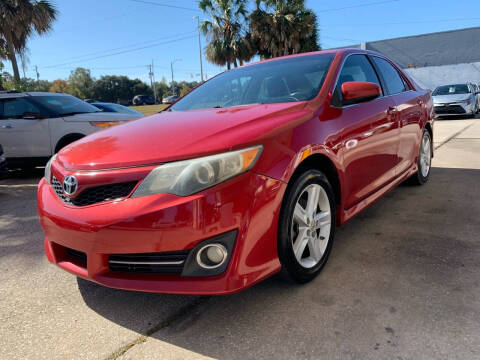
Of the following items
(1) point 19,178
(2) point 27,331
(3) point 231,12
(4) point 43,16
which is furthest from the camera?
(3) point 231,12

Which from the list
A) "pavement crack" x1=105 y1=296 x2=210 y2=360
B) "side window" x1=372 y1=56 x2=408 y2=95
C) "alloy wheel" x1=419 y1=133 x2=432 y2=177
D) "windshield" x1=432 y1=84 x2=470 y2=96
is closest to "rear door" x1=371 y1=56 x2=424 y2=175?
"side window" x1=372 y1=56 x2=408 y2=95

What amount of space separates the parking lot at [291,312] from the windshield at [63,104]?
371cm

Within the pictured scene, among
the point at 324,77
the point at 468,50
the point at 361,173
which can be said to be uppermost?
the point at 468,50

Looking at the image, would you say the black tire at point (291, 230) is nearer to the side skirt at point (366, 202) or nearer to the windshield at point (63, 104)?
the side skirt at point (366, 202)

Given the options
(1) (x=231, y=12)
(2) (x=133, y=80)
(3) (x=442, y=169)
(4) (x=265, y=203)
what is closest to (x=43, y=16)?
(1) (x=231, y=12)

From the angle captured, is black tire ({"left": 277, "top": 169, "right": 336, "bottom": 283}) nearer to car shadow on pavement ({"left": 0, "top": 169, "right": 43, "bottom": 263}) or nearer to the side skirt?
the side skirt

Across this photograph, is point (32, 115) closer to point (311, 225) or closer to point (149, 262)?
point (149, 262)

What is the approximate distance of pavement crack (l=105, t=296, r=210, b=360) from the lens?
170 cm

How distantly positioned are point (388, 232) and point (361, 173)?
66 centimetres

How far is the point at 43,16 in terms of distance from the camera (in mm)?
15953

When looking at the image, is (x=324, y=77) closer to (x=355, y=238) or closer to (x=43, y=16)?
(x=355, y=238)

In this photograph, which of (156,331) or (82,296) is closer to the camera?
(156,331)

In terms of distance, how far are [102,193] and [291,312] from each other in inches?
45.0

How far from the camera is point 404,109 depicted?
135 inches
